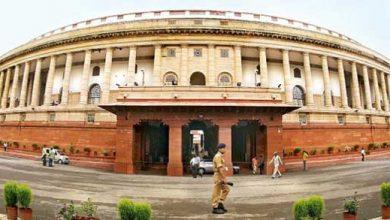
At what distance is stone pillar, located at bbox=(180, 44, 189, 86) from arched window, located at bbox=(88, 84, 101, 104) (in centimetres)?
1128

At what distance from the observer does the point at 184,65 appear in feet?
114

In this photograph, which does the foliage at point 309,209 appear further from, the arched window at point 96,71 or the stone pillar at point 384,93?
the stone pillar at point 384,93

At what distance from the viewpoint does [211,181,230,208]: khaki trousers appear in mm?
10086

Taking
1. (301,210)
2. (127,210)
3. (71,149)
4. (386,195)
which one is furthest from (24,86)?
(386,195)

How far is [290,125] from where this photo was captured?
96.8ft

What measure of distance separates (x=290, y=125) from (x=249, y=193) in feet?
53.8

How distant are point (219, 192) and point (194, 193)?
471 cm

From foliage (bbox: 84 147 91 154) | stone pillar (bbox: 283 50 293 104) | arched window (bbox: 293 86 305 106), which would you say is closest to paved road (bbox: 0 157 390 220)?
foliage (bbox: 84 147 91 154)

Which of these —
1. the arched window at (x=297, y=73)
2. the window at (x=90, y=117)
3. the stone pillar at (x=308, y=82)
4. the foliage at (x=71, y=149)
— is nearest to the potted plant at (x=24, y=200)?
the foliage at (x=71, y=149)

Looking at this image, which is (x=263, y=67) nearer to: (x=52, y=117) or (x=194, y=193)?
(x=194, y=193)

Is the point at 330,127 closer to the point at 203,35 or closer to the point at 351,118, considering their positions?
the point at 351,118

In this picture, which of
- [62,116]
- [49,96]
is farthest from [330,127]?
[49,96]

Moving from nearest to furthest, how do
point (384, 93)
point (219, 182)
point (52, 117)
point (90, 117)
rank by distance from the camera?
point (219, 182) → point (90, 117) → point (52, 117) → point (384, 93)

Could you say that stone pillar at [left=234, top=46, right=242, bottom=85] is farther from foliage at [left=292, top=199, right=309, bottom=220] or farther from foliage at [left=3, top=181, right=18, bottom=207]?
foliage at [left=3, top=181, right=18, bottom=207]
